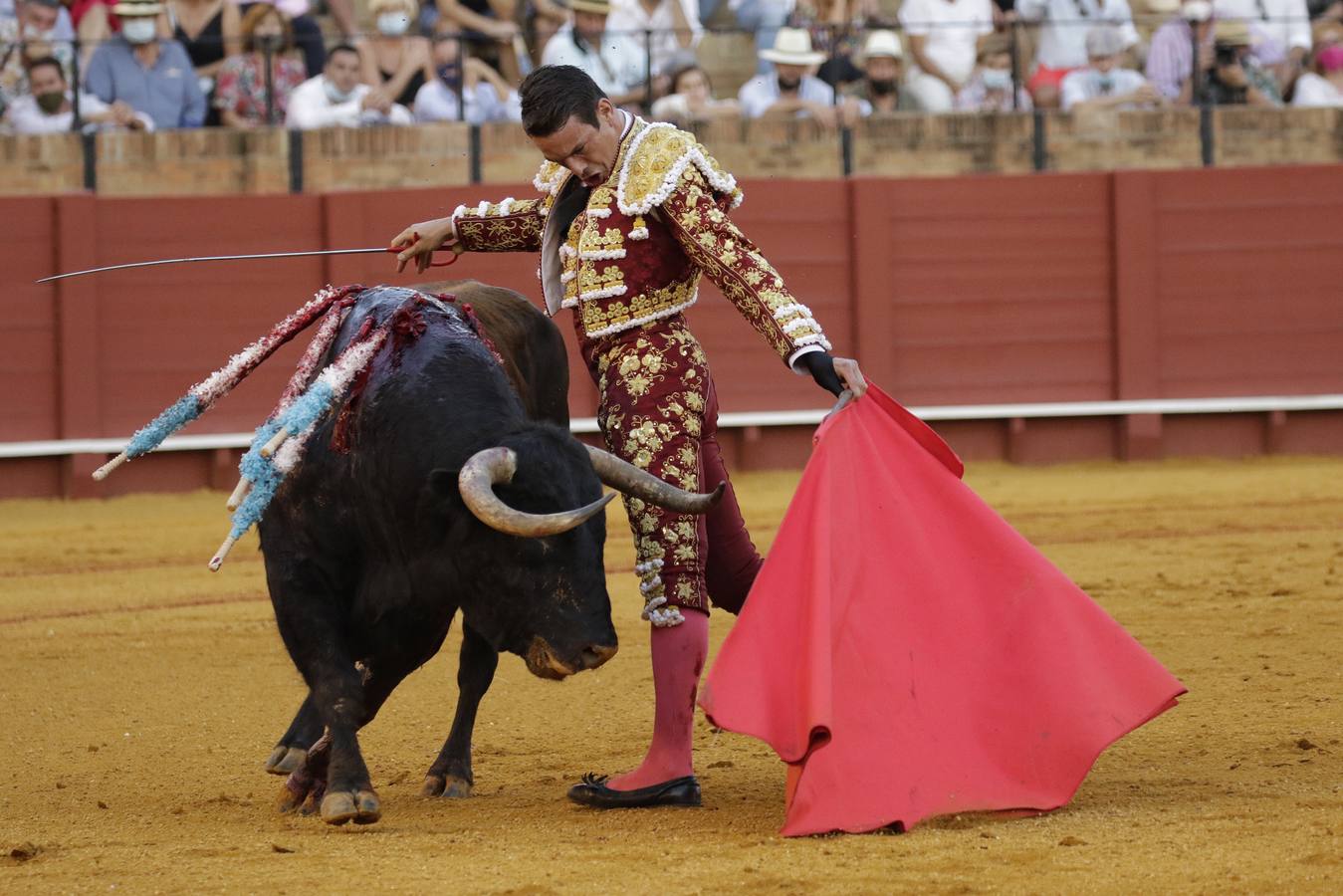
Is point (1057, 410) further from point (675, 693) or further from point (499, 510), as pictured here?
point (499, 510)

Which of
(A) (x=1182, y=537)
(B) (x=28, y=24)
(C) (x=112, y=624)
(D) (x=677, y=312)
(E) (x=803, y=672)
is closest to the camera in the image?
(E) (x=803, y=672)

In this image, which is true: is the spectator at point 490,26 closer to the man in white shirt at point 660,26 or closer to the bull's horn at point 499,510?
the man in white shirt at point 660,26

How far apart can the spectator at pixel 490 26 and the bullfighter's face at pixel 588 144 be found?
6.03 metres

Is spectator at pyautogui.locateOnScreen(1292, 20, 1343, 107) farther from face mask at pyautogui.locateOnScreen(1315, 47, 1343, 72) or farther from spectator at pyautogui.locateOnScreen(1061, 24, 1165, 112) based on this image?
spectator at pyautogui.locateOnScreen(1061, 24, 1165, 112)

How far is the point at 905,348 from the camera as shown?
31.3ft

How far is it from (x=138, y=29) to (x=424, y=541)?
6225 mm

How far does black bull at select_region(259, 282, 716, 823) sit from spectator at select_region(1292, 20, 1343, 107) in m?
7.40

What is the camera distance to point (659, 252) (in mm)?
3301

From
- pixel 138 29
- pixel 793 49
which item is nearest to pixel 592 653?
pixel 138 29

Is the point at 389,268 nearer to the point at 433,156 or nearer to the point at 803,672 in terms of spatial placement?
the point at 433,156

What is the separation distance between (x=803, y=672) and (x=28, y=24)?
7117 millimetres

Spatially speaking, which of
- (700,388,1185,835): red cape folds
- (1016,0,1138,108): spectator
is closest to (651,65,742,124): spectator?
(1016,0,1138,108): spectator

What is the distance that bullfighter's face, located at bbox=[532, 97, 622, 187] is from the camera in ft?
10.5

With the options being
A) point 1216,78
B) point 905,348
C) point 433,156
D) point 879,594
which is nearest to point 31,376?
point 433,156
